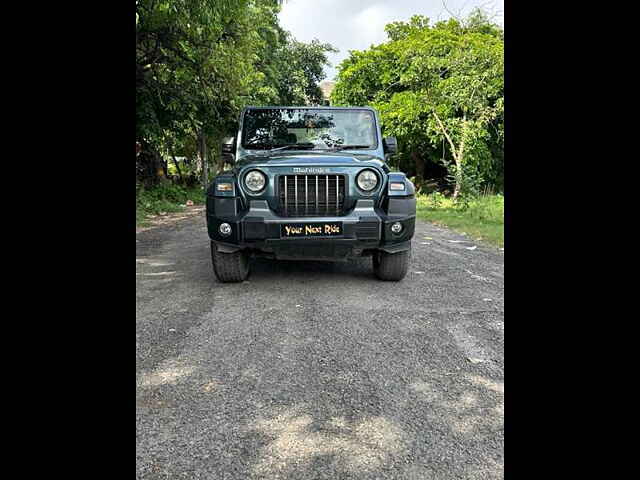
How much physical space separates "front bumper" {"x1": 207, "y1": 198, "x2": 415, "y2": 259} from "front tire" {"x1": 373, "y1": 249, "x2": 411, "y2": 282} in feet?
0.80

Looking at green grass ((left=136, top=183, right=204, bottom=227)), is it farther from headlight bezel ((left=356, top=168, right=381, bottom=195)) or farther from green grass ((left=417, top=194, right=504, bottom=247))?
headlight bezel ((left=356, top=168, right=381, bottom=195))

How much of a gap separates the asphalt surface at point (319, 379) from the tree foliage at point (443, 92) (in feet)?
23.2

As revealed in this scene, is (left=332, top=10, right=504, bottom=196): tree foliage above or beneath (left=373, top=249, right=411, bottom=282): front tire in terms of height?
above

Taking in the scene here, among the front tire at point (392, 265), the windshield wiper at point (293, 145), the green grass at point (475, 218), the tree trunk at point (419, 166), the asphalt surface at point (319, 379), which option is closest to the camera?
the asphalt surface at point (319, 379)

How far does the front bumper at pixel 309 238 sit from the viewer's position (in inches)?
172

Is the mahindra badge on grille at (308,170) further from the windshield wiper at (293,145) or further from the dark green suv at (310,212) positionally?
the windshield wiper at (293,145)

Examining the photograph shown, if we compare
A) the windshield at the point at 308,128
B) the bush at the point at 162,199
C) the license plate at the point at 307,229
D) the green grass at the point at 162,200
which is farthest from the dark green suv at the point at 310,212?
the bush at the point at 162,199

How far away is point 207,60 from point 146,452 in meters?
9.73

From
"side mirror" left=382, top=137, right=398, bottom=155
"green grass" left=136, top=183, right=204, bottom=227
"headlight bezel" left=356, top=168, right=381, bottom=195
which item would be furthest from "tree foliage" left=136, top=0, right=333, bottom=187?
"headlight bezel" left=356, top=168, right=381, bottom=195

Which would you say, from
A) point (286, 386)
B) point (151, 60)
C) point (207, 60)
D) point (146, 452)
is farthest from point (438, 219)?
point (146, 452)

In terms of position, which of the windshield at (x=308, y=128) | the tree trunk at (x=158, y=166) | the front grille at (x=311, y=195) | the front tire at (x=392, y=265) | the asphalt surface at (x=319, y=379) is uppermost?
the tree trunk at (x=158, y=166)

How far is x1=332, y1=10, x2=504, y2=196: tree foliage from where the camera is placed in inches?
532
